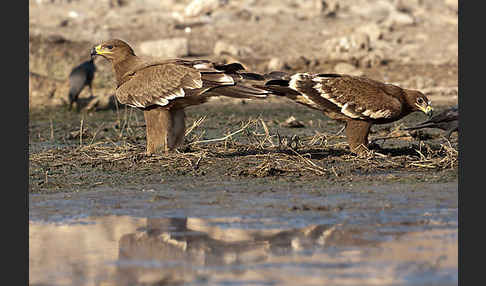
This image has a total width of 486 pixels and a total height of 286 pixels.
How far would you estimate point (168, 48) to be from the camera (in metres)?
19.1

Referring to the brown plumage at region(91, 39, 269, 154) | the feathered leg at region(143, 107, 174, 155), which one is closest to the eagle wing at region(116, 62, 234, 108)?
the brown plumage at region(91, 39, 269, 154)

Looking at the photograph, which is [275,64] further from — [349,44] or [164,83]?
[164,83]

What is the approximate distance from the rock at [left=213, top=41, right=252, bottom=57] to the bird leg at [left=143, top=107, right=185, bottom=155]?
9.23m

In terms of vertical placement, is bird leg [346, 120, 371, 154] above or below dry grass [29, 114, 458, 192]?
above

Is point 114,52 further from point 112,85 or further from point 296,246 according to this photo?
point 112,85

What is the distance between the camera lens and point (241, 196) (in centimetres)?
805

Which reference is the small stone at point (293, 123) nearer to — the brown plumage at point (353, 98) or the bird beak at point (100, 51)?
the brown plumage at point (353, 98)

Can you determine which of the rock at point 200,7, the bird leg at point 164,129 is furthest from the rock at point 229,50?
the bird leg at point 164,129

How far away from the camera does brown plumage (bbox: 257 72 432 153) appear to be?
32.2ft

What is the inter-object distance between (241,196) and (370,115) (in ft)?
7.52

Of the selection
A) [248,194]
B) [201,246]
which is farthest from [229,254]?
[248,194]

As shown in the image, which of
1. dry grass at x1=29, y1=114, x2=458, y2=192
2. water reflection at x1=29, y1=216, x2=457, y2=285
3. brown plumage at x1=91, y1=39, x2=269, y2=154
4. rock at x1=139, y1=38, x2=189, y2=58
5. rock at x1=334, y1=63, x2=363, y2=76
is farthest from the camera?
rock at x1=139, y1=38, x2=189, y2=58

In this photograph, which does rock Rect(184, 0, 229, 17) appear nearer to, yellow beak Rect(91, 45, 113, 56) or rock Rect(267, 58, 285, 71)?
rock Rect(267, 58, 285, 71)

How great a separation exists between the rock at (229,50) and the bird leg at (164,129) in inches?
363
